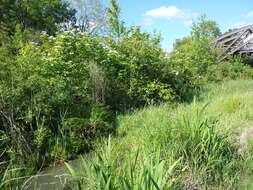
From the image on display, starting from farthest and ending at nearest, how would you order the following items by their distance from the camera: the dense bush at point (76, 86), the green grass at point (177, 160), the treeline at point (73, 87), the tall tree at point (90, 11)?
the tall tree at point (90, 11)
the dense bush at point (76, 86)
the treeline at point (73, 87)
the green grass at point (177, 160)

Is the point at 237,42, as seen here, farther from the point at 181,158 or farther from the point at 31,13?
the point at 181,158

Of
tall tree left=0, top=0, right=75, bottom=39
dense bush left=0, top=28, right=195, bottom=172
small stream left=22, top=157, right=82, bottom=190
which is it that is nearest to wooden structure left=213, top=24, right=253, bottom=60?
tall tree left=0, top=0, right=75, bottom=39

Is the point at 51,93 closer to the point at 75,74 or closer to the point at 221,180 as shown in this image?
the point at 75,74

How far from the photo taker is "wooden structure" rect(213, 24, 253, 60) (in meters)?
27.2

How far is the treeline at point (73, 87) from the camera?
8.03 meters

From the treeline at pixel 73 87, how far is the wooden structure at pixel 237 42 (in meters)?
11.5

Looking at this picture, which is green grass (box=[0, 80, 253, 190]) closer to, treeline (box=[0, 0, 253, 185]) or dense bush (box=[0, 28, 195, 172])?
treeline (box=[0, 0, 253, 185])

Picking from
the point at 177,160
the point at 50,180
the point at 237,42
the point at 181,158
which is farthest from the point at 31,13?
the point at 177,160

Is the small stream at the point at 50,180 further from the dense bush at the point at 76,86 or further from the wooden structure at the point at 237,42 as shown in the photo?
the wooden structure at the point at 237,42

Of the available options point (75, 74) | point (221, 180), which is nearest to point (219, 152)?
point (221, 180)

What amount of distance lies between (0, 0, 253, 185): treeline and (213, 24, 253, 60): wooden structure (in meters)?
11.5

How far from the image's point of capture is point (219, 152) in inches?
237

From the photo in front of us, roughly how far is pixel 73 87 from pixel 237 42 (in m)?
19.7

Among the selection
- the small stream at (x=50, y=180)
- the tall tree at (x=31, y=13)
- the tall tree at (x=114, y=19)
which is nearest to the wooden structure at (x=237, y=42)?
the tall tree at (x=114, y=19)
